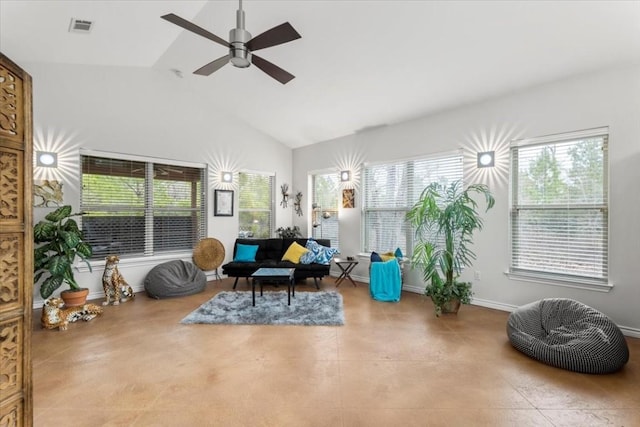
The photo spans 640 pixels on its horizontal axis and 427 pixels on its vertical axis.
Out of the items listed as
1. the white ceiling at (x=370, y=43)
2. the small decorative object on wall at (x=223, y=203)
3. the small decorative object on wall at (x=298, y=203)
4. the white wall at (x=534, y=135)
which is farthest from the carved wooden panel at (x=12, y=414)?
the small decorative object on wall at (x=298, y=203)

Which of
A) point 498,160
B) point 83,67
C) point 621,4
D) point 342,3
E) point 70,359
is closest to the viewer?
point 621,4

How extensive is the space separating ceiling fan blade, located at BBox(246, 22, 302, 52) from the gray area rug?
9.35 ft

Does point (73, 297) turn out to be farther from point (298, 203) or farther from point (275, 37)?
point (298, 203)

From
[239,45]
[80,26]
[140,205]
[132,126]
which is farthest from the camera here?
[140,205]

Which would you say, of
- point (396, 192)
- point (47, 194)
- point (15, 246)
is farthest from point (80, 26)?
point (396, 192)

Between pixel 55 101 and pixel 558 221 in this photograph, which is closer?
pixel 558 221

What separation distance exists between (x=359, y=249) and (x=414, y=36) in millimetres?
3593

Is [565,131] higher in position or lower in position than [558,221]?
higher

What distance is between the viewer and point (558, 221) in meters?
3.65

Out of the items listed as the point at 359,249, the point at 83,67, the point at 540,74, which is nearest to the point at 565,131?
the point at 540,74

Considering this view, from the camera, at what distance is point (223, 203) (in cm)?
598

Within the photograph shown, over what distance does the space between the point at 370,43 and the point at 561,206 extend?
292 centimetres

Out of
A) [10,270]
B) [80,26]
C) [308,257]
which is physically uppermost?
[80,26]

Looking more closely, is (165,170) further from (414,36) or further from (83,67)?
(414,36)
